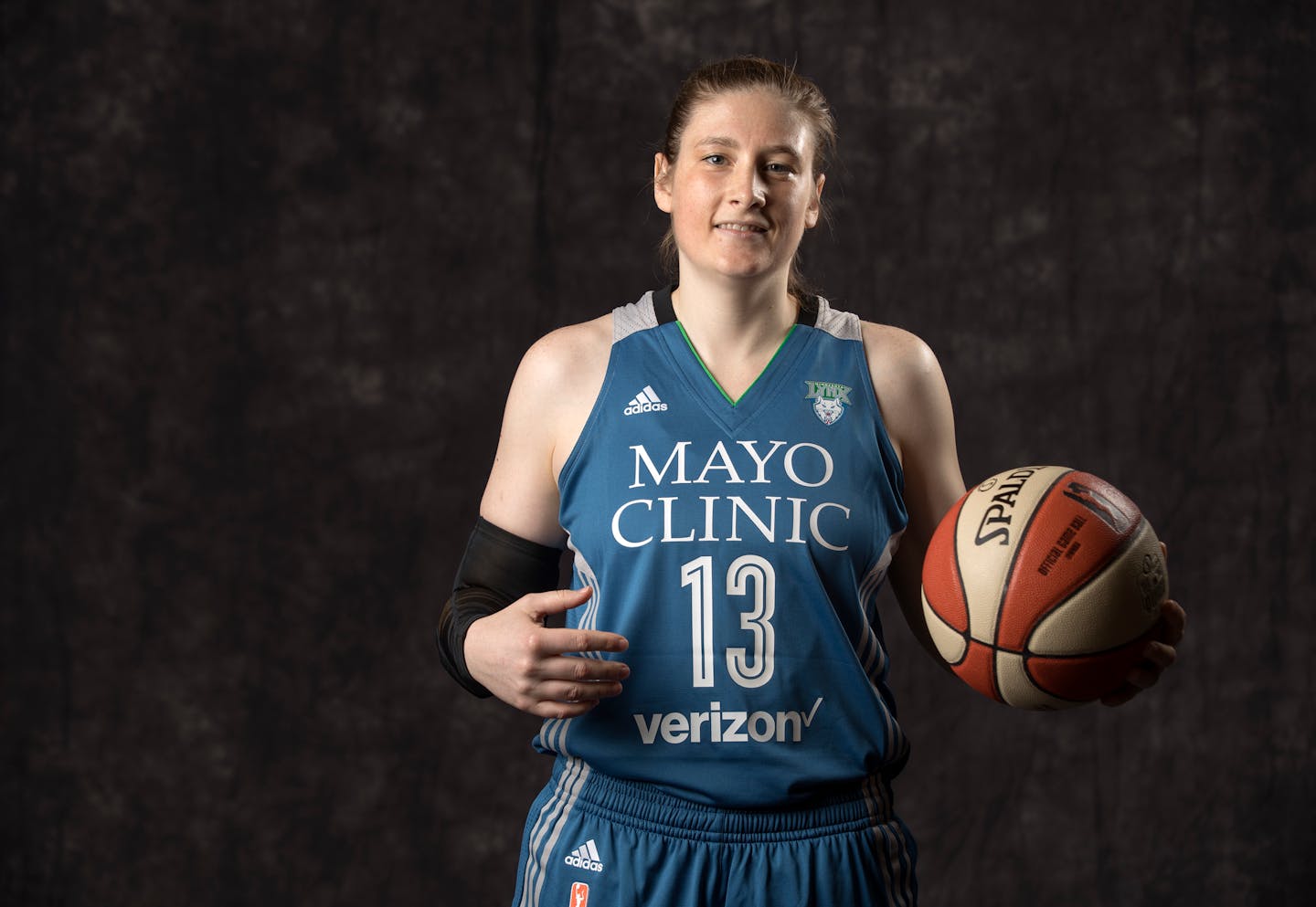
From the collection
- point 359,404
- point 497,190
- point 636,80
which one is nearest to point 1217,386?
point 636,80

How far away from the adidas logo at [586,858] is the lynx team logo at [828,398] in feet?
2.12

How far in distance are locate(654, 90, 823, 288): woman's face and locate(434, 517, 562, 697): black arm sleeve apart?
1.54 feet

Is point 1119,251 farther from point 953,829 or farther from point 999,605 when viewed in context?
point 999,605

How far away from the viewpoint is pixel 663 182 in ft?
6.75

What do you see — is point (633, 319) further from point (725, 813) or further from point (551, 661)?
point (725, 813)

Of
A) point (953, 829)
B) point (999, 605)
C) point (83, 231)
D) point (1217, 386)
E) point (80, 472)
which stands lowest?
point (953, 829)

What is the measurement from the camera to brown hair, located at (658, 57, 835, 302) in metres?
1.93

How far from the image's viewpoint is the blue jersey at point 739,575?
1743mm

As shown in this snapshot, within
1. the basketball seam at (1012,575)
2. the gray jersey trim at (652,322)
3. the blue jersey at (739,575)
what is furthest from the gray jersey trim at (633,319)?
the basketball seam at (1012,575)

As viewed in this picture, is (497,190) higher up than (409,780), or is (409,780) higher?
(497,190)

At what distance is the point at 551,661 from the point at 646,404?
0.40 meters

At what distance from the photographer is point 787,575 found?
176 cm

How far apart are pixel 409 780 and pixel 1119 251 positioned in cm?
210

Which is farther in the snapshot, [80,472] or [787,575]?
[80,472]
